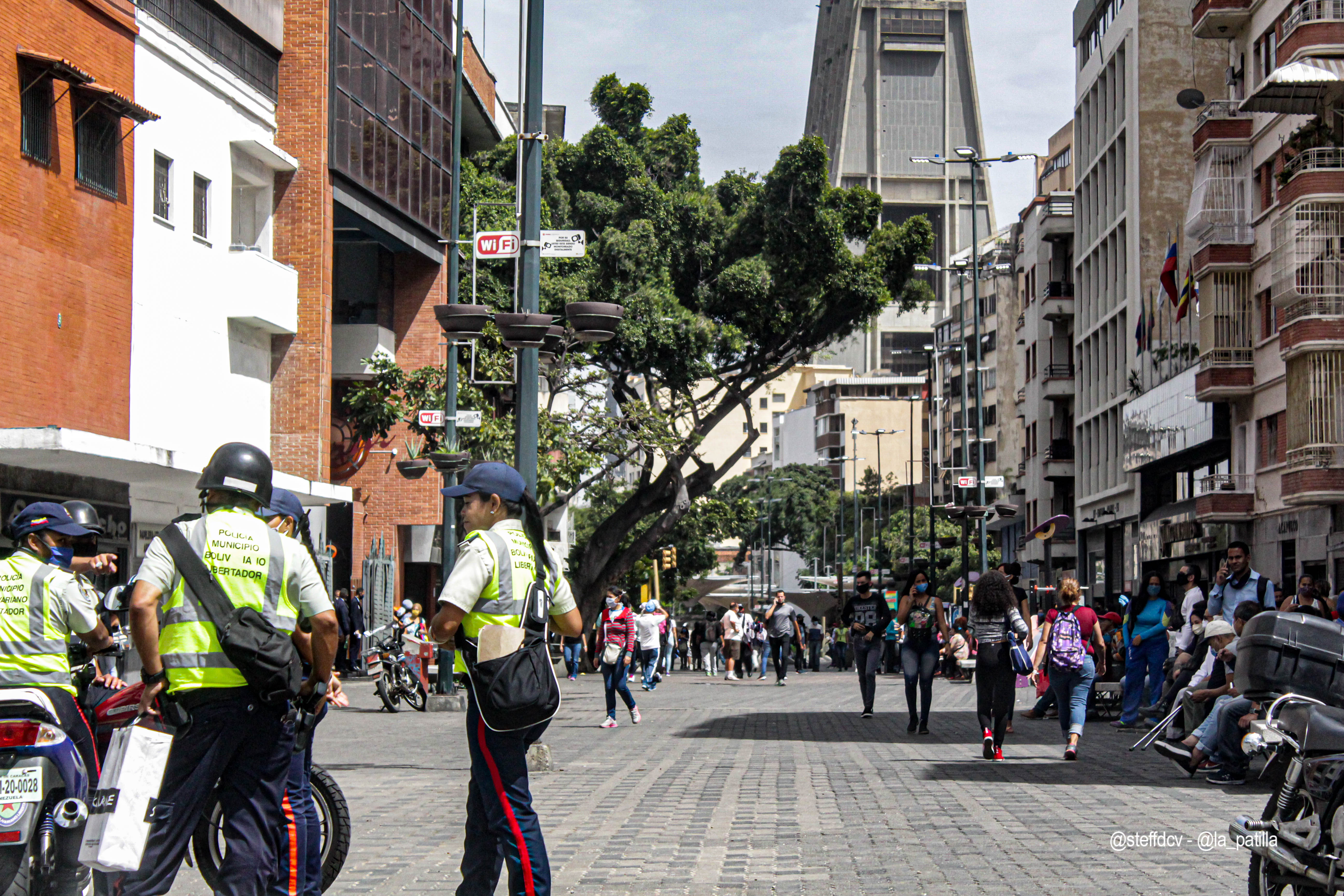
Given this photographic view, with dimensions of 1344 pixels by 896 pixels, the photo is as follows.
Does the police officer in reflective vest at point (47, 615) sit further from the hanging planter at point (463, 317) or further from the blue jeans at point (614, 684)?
the blue jeans at point (614, 684)

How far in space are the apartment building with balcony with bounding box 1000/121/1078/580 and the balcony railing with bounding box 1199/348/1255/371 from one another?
76.3ft

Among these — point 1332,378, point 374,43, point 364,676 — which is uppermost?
point 374,43

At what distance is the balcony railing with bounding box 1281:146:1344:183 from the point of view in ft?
101

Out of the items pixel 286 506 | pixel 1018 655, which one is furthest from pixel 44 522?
pixel 1018 655

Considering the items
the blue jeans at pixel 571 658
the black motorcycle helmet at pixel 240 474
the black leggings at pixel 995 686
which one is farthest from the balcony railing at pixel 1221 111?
the black motorcycle helmet at pixel 240 474

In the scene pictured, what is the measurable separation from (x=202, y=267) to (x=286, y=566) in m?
24.1

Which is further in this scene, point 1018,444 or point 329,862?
point 1018,444

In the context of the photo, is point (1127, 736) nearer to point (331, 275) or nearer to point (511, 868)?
point (511, 868)

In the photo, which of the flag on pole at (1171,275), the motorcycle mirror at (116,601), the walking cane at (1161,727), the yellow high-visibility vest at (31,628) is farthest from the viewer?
the flag on pole at (1171,275)

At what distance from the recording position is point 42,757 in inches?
261

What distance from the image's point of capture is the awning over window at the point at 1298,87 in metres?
18.0

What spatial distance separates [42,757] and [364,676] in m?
29.1

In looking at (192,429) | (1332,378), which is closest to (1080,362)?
(1332,378)

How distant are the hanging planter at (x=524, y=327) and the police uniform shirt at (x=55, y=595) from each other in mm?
7088
